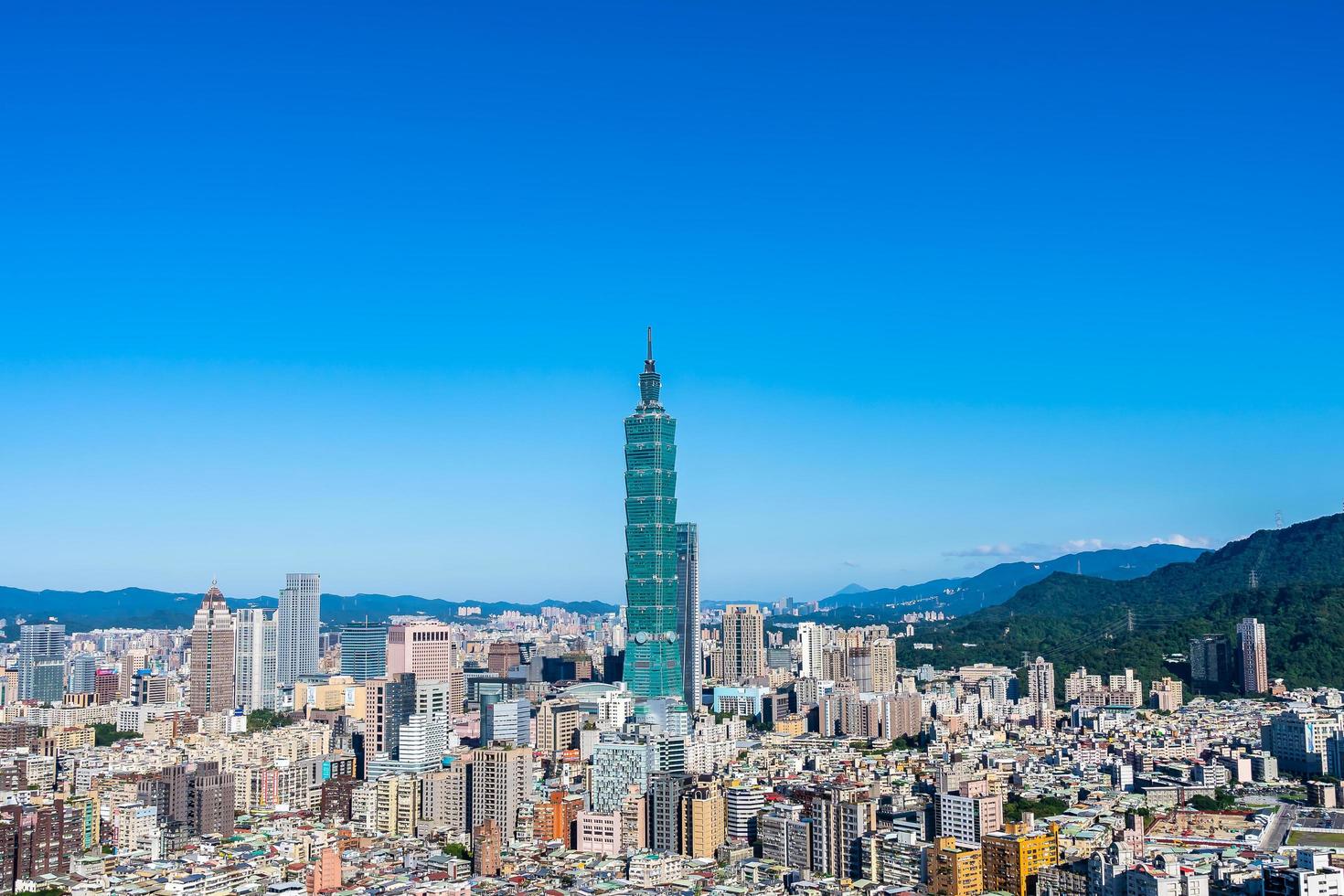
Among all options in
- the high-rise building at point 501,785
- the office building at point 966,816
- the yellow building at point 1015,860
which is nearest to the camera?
the yellow building at point 1015,860

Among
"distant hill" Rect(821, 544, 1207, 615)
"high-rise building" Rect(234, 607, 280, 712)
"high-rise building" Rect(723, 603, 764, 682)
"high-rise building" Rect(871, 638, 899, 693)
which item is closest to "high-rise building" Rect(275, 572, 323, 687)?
"high-rise building" Rect(234, 607, 280, 712)

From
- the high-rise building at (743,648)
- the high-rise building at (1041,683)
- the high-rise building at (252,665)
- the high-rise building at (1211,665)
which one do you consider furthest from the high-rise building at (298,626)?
the high-rise building at (1211,665)

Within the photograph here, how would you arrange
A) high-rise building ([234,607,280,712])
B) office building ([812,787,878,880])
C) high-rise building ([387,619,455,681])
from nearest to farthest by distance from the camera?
office building ([812,787,878,880]), high-rise building ([387,619,455,681]), high-rise building ([234,607,280,712])

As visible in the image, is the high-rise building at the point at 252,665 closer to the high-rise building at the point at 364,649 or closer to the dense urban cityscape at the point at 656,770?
the dense urban cityscape at the point at 656,770

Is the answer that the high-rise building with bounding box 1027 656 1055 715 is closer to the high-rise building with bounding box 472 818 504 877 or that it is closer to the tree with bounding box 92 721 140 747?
the tree with bounding box 92 721 140 747

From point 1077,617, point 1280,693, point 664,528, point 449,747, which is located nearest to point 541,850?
point 449,747

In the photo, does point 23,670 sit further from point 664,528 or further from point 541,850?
point 541,850

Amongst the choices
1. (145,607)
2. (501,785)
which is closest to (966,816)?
(501,785)
